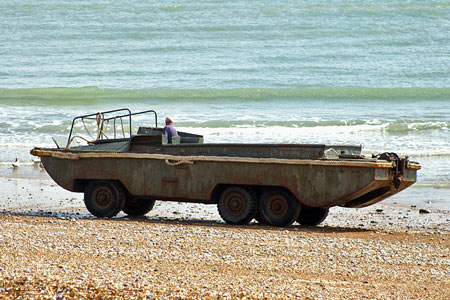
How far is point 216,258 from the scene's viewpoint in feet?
29.9

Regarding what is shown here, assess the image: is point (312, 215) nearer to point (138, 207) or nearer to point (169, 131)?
point (169, 131)

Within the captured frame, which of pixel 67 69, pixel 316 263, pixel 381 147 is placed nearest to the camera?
pixel 316 263

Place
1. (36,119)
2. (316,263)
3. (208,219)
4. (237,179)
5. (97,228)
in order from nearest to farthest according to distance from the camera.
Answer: (316,263), (97,228), (237,179), (208,219), (36,119)

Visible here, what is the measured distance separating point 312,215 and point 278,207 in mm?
897

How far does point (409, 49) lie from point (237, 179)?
32007mm

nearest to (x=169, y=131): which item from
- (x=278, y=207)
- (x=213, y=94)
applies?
(x=278, y=207)

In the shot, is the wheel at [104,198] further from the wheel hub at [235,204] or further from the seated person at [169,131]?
the wheel hub at [235,204]

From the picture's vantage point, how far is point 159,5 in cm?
5334

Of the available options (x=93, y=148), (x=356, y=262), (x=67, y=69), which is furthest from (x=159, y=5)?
(x=356, y=262)

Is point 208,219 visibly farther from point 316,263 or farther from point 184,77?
point 184,77

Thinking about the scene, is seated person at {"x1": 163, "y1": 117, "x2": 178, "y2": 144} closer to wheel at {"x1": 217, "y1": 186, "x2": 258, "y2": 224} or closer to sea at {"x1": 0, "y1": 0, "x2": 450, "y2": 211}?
wheel at {"x1": 217, "y1": 186, "x2": 258, "y2": 224}

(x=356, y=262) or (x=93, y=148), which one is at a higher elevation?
(x=93, y=148)

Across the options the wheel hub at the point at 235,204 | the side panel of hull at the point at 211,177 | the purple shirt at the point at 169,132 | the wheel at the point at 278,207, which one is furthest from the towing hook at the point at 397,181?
the purple shirt at the point at 169,132

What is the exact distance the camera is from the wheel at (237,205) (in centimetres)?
1209
